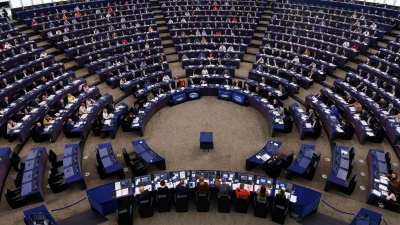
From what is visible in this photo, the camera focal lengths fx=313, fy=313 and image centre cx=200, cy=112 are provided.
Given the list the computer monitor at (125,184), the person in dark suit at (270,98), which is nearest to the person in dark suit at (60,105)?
the computer monitor at (125,184)

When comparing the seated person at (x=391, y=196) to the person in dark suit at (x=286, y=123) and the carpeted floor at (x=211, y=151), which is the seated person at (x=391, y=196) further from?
the person in dark suit at (x=286, y=123)

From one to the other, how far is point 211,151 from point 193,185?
4351mm

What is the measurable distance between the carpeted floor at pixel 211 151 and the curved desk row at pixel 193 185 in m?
0.79

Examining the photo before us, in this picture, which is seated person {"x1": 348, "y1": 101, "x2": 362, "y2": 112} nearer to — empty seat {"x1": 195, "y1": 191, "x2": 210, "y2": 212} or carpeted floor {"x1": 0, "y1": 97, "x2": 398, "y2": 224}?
carpeted floor {"x1": 0, "y1": 97, "x2": 398, "y2": 224}

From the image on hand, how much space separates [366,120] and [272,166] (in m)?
7.75

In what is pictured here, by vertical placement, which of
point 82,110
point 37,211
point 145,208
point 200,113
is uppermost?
point 82,110

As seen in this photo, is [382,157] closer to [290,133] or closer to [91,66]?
[290,133]

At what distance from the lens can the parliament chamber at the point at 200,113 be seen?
14.3m

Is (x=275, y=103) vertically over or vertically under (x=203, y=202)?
over

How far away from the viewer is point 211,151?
18.8 meters

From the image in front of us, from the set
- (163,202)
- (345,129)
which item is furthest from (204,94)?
(163,202)

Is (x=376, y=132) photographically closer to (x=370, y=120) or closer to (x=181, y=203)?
(x=370, y=120)

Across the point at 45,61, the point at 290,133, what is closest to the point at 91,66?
the point at 45,61

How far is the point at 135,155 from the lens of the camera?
17453 mm
